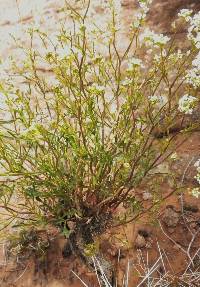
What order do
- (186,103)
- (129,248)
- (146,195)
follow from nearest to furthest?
(186,103), (129,248), (146,195)

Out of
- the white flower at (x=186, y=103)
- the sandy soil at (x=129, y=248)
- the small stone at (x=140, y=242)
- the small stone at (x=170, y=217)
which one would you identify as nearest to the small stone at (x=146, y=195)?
the sandy soil at (x=129, y=248)

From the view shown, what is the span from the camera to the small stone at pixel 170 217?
3124 millimetres

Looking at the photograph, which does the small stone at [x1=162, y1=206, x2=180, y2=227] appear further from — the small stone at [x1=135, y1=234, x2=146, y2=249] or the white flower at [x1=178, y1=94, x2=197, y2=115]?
the white flower at [x1=178, y1=94, x2=197, y2=115]

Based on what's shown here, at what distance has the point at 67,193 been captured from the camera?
9.18ft

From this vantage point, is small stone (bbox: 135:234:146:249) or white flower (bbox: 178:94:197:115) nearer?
white flower (bbox: 178:94:197:115)

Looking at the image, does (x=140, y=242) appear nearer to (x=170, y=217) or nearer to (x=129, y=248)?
(x=129, y=248)

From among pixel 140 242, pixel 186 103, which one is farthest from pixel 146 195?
pixel 186 103

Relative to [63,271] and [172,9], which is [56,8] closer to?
[172,9]

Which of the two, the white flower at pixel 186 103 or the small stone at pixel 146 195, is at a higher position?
the white flower at pixel 186 103

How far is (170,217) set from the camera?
10.3 ft

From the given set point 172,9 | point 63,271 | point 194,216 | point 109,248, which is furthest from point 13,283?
point 172,9

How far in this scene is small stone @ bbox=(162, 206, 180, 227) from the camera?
3.12m

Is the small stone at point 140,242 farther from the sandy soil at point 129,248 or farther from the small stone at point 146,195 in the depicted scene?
the small stone at point 146,195

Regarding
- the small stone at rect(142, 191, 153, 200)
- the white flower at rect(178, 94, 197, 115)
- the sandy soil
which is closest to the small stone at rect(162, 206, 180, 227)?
the sandy soil
